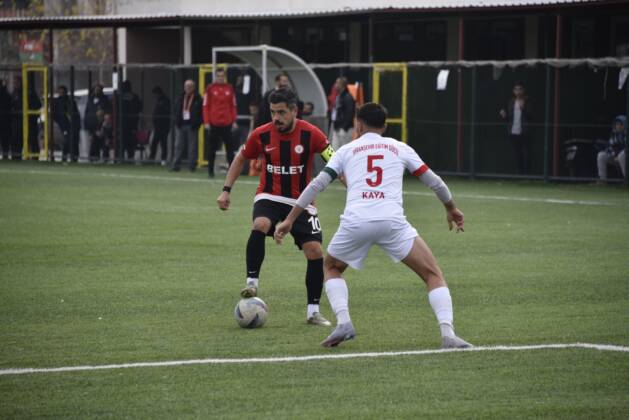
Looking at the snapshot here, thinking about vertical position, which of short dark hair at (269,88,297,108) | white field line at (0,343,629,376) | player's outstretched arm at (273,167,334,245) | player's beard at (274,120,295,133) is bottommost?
white field line at (0,343,629,376)

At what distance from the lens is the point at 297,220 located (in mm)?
9938

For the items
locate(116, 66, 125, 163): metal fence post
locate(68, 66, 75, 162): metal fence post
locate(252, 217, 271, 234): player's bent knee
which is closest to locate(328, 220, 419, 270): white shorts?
locate(252, 217, 271, 234): player's bent knee

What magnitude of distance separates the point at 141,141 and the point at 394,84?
7862 millimetres

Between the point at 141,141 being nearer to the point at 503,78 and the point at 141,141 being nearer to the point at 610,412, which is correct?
the point at 503,78

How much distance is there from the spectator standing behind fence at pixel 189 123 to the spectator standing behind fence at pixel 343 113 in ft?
11.6

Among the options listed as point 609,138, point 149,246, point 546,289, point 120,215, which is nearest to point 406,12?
point 609,138

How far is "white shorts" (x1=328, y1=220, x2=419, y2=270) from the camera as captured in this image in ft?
27.9

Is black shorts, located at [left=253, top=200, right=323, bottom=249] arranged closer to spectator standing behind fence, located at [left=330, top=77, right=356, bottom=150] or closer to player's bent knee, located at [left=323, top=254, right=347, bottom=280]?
player's bent knee, located at [left=323, top=254, right=347, bottom=280]

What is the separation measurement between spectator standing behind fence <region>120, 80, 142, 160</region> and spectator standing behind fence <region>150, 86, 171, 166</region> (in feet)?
2.09

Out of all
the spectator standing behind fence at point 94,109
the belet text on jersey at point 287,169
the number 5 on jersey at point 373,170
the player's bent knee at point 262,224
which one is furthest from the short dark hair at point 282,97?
the spectator standing behind fence at point 94,109

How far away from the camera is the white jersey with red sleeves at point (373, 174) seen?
8.55 meters

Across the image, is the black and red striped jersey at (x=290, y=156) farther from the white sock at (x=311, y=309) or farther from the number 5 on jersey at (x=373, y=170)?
the number 5 on jersey at (x=373, y=170)

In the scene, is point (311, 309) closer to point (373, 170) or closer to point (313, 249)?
point (313, 249)

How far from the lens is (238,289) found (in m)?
11.7
